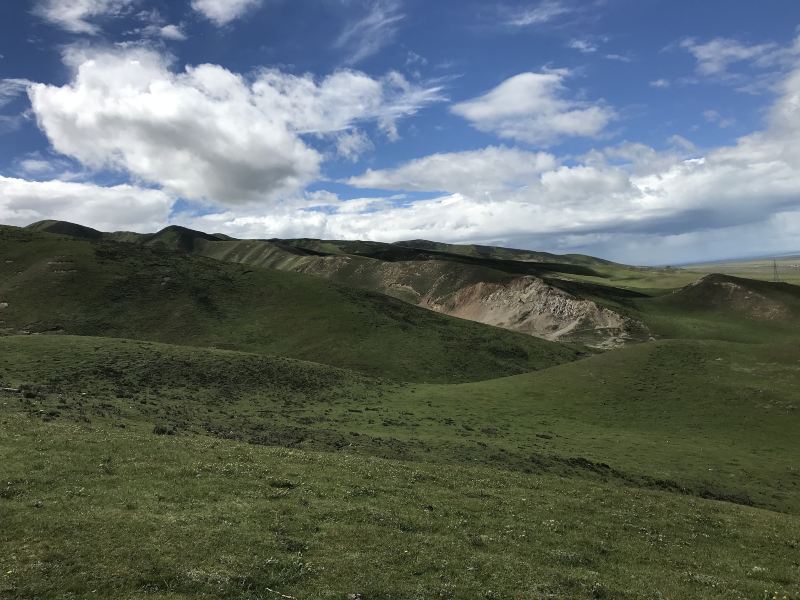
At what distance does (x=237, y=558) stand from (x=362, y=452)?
16949 mm

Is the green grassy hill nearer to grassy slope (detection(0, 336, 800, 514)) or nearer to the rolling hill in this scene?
grassy slope (detection(0, 336, 800, 514))

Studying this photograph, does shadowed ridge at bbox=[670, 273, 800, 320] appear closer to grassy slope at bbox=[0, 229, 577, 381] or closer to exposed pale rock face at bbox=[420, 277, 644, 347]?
exposed pale rock face at bbox=[420, 277, 644, 347]

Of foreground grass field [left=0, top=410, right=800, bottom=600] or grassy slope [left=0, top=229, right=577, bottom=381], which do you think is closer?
foreground grass field [left=0, top=410, right=800, bottom=600]

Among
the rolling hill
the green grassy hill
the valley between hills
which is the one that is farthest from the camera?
the rolling hill

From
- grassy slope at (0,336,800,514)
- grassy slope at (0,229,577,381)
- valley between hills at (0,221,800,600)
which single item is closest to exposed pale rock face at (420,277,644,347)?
grassy slope at (0,229,577,381)

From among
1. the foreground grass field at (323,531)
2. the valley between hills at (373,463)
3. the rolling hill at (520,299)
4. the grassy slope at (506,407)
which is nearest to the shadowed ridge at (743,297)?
the rolling hill at (520,299)

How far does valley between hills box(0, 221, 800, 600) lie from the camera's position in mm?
14805

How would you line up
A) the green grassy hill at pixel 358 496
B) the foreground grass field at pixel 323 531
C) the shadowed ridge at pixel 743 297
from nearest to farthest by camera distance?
the foreground grass field at pixel 323 531 < the green grassy hill at pixel 358 496 < the shadowed ridge at pixel 743 297

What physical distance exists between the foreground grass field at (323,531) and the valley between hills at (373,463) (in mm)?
99

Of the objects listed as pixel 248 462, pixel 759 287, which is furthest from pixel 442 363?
pixel 759 287

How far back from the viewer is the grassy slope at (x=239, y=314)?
8712cm

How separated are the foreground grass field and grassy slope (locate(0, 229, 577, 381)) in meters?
56.1

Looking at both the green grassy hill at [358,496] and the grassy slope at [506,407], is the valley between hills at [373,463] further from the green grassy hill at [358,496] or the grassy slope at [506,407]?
the grassy slope at [506,407]

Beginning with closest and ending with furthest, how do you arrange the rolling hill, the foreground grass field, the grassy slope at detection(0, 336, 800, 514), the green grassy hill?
the foreground grass field → the green grassy hill → the grassy slope at detection(0, 336, 800, 514) → the rolling hill
